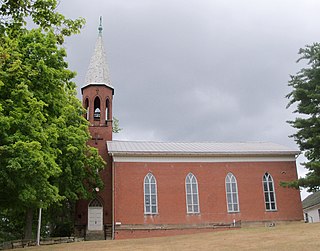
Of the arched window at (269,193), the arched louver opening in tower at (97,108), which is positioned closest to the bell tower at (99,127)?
the arched louver opening in tower at (97,108)

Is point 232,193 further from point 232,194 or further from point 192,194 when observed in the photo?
point 192,194

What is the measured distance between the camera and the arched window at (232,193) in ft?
97.6

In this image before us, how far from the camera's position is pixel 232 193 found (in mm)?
30125

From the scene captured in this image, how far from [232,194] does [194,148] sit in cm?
469

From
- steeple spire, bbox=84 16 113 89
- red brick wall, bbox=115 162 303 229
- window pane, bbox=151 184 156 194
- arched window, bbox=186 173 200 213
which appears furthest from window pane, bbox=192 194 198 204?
steeple spire, bbox=84 16 113 89

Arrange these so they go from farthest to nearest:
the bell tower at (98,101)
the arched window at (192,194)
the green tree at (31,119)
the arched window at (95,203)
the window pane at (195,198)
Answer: the bell tower at (98,101) < the arched window at (95,203) < the window pane at (195,198) < the arched window at (192,194) < the green tree at (31,119)

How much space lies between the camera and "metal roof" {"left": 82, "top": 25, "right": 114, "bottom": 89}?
110 feet

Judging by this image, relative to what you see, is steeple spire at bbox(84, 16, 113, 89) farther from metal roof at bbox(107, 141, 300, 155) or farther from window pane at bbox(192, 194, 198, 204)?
window pane at bbox(192, 194, 198, 204)

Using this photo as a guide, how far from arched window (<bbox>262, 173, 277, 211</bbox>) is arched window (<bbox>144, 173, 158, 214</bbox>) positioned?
27.8 ft

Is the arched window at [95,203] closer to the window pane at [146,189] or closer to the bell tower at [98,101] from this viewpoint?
the window pane at [146,189]

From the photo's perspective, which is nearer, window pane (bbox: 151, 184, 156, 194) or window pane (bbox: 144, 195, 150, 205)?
window pane (bbox: 144, 195, 150, 205)

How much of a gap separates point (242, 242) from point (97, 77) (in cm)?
2151

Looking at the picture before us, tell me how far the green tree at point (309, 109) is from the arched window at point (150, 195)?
9951 mm

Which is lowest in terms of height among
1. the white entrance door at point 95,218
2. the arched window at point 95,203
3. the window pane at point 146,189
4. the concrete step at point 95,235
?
the concrete step at point 95,235
